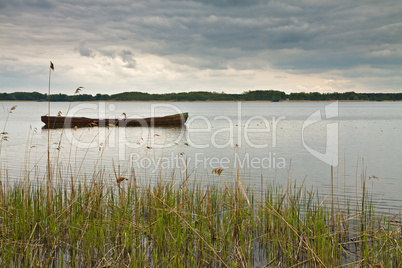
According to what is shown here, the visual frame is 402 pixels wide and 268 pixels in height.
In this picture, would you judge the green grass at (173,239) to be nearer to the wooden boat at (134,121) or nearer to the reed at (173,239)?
the reed at (173,239)

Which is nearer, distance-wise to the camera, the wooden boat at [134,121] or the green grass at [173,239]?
the green grass at [173,239]

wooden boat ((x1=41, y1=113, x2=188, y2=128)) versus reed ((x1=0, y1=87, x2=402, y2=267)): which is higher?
wooden boat ((x1=41, y1=113, x2=188, y2=128))

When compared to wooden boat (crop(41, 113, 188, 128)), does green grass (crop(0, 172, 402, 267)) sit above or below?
below

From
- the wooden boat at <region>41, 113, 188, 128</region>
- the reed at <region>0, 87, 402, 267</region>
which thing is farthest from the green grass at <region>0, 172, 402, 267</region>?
the wooden boat at <region>41, 113, 188, 128</region>

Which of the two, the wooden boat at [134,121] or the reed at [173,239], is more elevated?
the wooden boat at [134,121]

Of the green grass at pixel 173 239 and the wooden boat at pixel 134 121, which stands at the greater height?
the wooden boat at pixel 134 121

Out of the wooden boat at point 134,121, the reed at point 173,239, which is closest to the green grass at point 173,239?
the reed at point 173,239

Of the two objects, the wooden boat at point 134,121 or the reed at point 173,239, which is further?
the wooden boat at point 134,121

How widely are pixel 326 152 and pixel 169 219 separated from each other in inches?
682

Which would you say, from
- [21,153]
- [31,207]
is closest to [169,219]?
[31,207]

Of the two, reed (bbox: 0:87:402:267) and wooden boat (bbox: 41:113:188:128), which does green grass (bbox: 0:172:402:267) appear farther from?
wooden boat (bbox: 41:113:188:128)

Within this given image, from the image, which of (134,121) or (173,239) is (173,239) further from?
(134,121)

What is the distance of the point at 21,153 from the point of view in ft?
64.6

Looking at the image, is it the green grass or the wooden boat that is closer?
the green grass
